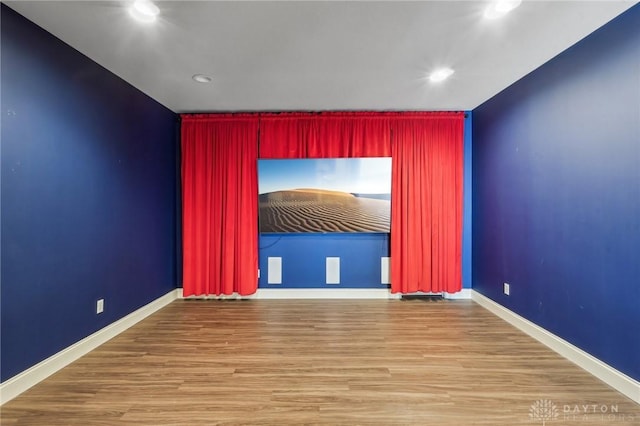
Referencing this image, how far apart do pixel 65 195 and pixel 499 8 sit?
3.26m

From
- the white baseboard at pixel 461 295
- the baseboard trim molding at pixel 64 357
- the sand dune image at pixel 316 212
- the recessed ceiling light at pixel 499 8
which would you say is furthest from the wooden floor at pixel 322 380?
the recessed ceiling light at pixel 499 8

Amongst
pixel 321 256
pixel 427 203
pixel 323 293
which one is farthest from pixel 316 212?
pixel 427 203

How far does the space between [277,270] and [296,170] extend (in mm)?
1347

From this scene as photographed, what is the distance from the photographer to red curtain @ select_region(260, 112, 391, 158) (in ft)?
11.7

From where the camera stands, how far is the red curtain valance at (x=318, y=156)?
3535mm

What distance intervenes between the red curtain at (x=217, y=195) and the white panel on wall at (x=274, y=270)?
0.63 feet

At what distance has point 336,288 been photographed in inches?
145

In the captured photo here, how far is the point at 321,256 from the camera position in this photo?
369 cm

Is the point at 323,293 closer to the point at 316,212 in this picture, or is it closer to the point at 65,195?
the point at 316,212

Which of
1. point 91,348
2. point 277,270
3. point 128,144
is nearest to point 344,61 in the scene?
point 128,144

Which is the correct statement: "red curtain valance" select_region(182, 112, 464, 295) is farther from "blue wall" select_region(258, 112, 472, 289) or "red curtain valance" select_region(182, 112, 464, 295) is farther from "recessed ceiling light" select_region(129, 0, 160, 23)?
"recessed ceiling light" select_region(129, 0, 160, 23)

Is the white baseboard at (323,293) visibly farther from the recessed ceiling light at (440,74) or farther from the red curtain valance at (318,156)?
the recessed ceiling light at (440,74)

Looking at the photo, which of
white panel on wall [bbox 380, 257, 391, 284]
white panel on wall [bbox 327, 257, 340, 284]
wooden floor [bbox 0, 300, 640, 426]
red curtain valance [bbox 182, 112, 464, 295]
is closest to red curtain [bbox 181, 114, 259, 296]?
red curtain valance [bbox 182, 112, 464, 295]

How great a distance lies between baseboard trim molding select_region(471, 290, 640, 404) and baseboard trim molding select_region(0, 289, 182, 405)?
12.7 ft
